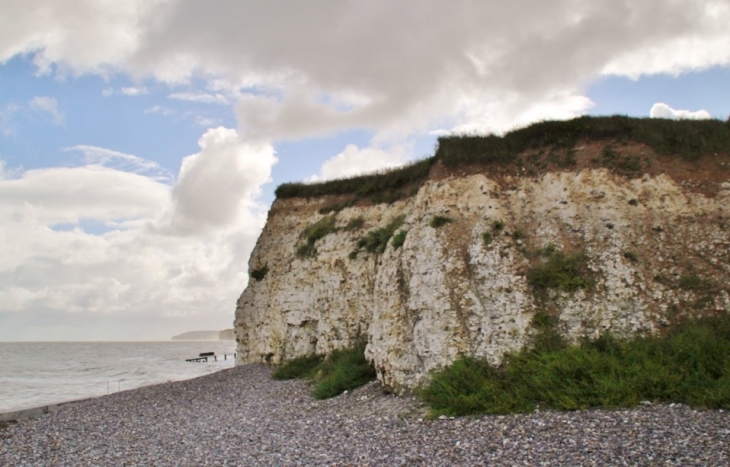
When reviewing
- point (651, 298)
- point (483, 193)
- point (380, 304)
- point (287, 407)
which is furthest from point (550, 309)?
point (287, 407)

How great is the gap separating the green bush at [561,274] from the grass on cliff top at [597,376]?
4.49 ft

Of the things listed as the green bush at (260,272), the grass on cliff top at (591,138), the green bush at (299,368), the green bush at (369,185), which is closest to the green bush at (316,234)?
the green bush at (369,185)

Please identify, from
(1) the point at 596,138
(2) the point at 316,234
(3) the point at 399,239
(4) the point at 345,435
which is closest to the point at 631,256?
(1) the point at 596,138

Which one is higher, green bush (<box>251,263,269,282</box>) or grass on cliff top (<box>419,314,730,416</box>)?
green bush (<box>251,263,269,282</box>)

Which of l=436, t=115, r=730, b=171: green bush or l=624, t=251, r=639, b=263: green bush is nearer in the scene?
l=624, t=251, r=639, b=263: green bush

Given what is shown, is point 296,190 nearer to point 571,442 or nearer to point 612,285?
point 612,285

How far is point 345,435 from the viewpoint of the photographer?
1336 cm

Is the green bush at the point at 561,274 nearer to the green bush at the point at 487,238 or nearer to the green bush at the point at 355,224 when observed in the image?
the green bush at the point at 487,238

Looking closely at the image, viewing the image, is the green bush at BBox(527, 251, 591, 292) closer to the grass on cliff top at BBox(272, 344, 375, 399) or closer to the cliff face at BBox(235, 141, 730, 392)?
the cliff face at BBox(235, 141, 730, 392)

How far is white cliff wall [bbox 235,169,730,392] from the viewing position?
14.7 metres

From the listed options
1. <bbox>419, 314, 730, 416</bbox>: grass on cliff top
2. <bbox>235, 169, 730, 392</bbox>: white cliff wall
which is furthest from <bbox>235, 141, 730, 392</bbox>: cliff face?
<bbox>419, 314, 730, 416</bbox>: grass on cliff top

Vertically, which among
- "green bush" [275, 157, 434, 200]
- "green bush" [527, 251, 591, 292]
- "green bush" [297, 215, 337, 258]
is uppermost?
"green bush" [275, 157, 434, 200]

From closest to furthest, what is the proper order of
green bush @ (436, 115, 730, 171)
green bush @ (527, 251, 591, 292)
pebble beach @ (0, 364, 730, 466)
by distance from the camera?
pebble beach @ (0, 364, 730, 466) → green bush @ (527, 251, 591, 292) → green bush @ (436, 115, 730, 171)

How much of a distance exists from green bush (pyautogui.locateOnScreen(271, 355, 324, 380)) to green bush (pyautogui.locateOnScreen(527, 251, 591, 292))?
1193 cm
